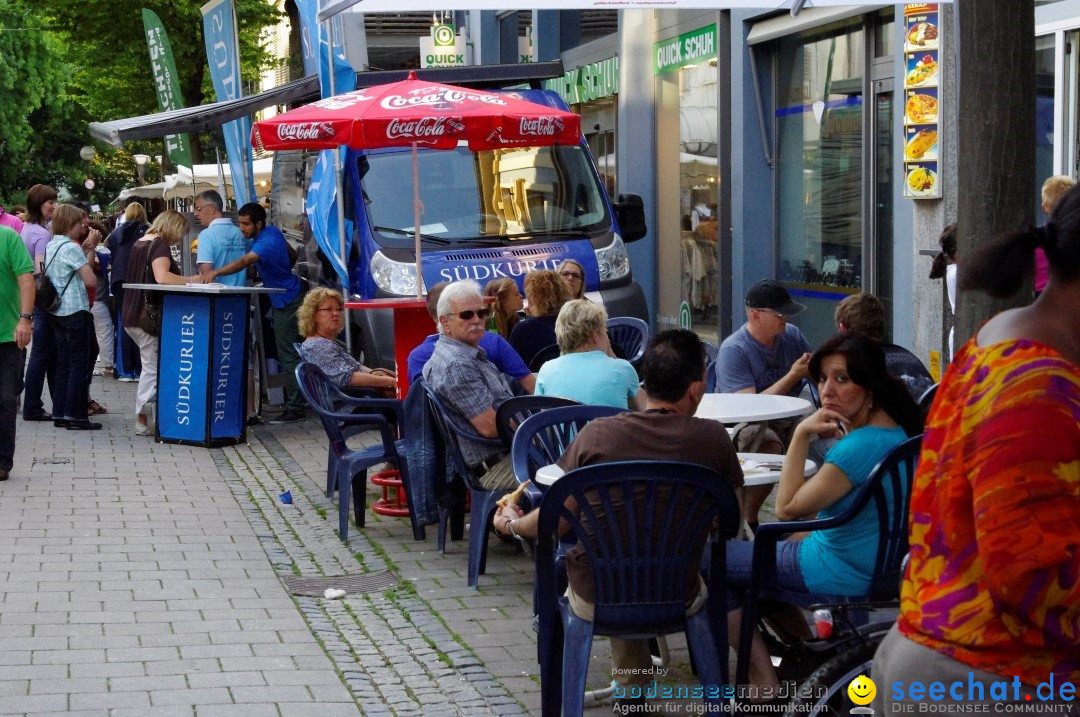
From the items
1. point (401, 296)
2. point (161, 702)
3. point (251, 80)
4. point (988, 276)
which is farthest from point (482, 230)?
point (251, 80)

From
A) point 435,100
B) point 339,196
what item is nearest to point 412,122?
point 435,100

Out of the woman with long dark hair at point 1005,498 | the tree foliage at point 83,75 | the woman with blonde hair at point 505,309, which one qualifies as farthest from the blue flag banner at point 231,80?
the woman with long dark hair at point 1005,498

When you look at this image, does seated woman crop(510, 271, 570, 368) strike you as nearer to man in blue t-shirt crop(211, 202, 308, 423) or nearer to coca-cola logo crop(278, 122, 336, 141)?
coca-cola logo crop(278, 122, 336, 141)

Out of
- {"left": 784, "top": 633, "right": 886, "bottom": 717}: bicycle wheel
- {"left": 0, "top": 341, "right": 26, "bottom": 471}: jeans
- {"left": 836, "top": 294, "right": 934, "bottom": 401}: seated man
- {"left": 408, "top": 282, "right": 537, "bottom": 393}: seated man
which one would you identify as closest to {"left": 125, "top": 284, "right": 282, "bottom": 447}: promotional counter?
{"left": 0, "top": 341, "right": 26, "bottom": 471}: jeans

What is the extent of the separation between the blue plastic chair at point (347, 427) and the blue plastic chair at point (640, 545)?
3331mm

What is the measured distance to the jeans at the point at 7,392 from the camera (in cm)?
927

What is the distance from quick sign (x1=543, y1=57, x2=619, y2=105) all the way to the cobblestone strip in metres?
9.35

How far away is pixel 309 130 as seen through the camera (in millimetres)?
9055

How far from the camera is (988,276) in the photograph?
2.12m

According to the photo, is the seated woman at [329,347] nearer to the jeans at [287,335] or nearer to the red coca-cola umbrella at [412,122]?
the red coca-cola umbrella at [412,122]

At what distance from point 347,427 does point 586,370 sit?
2.64 meters

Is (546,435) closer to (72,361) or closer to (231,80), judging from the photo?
(72,361)

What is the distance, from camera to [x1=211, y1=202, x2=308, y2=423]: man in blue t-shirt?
1245 cm

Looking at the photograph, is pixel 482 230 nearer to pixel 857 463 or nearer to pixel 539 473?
pixel 539 473
